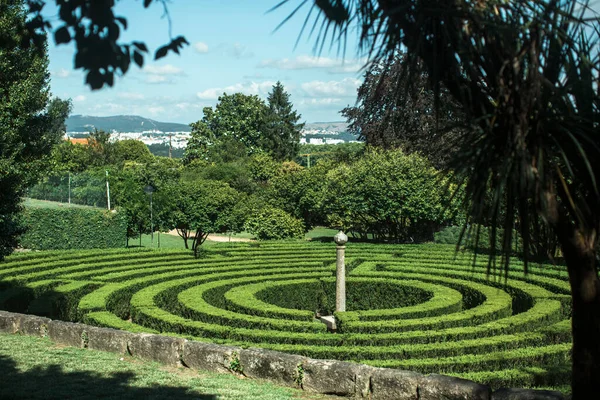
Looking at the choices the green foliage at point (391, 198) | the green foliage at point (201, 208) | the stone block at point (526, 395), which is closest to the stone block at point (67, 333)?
the stone block at point (526, 395)

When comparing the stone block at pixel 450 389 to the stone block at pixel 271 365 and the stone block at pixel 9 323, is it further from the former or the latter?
the stone block at pixel 9 323

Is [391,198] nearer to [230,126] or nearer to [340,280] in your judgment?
[340,280]

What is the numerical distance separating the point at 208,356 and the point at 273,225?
24907 millimetres

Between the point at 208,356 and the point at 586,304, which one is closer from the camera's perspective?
the point at 586,304

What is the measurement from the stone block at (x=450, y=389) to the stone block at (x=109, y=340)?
5.75 meters

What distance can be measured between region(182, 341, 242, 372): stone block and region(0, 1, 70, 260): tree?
8837mm

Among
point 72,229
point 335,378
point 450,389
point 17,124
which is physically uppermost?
point 17,124

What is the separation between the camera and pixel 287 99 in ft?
285

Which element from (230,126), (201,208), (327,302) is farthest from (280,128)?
(327,302)

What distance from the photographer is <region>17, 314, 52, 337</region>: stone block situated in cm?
1349

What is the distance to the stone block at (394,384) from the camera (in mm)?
8922

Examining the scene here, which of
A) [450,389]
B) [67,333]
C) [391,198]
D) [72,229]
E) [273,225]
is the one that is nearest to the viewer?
[450,389]

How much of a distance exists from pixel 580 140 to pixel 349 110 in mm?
42158

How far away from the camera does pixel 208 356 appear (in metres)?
11.1
